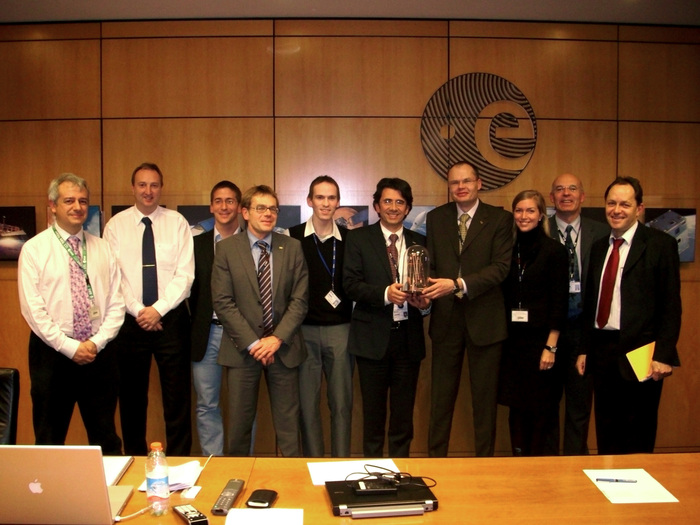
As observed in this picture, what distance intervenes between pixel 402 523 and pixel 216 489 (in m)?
0.58

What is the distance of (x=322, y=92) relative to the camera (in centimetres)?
436

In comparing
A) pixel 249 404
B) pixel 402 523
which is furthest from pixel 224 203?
pixel 402 523

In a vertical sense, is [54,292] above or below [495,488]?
above

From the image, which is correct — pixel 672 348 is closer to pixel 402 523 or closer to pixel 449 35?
pixel 402 523

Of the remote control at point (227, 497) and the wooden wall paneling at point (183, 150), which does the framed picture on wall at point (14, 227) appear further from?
the remote control at point (227, 497)

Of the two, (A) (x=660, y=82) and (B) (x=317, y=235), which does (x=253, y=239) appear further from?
(A) (x=660, y=82)

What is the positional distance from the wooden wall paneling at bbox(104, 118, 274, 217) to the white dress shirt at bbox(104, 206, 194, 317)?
779mm

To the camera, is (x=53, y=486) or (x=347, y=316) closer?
(x=53, y=486)

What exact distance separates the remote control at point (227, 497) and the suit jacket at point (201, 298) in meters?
1.92

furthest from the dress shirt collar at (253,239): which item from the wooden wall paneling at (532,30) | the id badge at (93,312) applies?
the wooden wall paneling at (532,30)

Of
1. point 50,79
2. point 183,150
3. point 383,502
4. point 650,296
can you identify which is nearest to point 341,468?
point 383,502

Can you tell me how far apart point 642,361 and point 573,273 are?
90 centimetres

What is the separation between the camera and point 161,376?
11.9 ft

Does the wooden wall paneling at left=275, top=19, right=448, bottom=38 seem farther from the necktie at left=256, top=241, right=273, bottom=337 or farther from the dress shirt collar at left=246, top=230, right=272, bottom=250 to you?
the necktie at left=256, top=241, right=273, bottom=337
